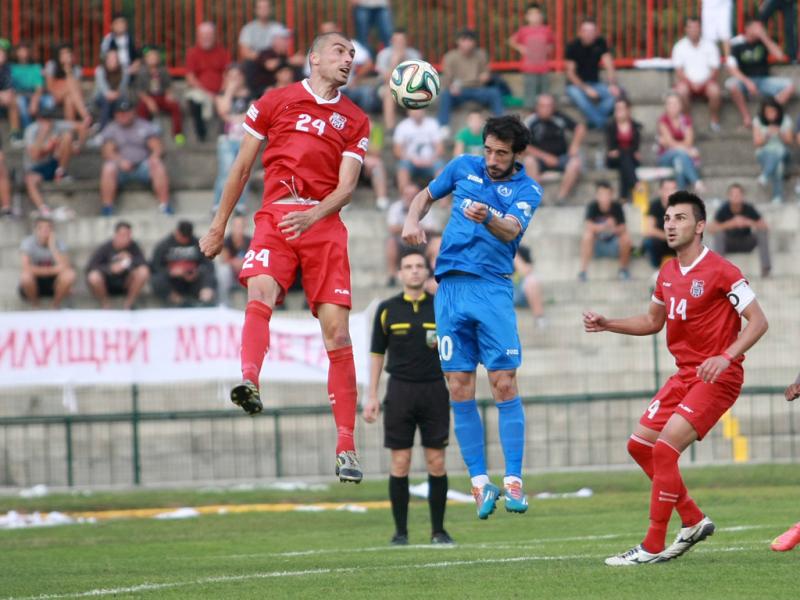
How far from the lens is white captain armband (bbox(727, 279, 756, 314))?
11.0 metres

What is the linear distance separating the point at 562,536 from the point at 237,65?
14.3 meters

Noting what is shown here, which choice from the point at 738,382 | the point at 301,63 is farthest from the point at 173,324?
the point at 738,382

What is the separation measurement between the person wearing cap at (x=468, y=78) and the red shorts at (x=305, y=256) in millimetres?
16007

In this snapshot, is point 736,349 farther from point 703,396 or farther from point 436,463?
point 436,463

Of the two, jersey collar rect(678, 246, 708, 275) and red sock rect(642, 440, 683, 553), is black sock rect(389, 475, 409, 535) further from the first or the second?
jersey collar rect(678, 246, 708, 275)

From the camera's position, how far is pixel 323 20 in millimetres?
31375

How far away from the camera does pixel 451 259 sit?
466 inches

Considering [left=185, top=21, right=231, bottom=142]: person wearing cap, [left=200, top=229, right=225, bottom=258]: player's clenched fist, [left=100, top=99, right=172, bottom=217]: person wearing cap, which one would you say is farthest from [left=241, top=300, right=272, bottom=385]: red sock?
[left=185, top=21, right=231, bottom=142]: person wearing cap

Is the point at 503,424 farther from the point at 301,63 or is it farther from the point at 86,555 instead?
the point at 301,63

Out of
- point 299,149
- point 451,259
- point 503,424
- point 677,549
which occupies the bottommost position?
point 677,549

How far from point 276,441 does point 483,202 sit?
10.2m

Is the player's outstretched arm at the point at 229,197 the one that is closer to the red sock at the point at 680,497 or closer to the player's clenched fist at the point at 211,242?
the player's clenched fist at the point at 211,242

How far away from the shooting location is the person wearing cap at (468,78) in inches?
1070

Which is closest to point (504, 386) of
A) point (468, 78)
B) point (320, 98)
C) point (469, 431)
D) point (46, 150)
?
point (469, 431)
